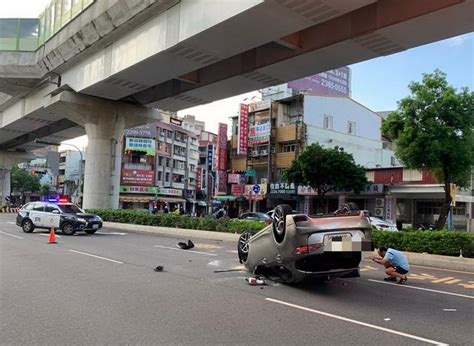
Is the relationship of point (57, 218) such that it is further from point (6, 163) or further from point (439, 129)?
point (6, 163)

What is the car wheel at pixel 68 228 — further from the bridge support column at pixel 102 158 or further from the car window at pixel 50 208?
the bridge support column at pixel 102 158

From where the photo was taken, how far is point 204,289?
896cm

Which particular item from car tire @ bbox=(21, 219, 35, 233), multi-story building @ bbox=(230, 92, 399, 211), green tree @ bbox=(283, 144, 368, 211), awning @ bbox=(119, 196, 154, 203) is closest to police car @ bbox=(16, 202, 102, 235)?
car tire @ bbox=(21, 219, 35, 233)

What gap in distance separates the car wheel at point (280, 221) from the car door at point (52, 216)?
15.7m

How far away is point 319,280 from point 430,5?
920 centimetres

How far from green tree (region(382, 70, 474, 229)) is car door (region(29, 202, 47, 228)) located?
1669 cm

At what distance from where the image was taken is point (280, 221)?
8.84 metres

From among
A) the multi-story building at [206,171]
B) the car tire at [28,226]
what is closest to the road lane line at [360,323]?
the car tire at [28,226]

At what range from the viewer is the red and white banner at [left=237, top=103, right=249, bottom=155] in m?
47.7

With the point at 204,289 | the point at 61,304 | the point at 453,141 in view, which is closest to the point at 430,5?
the point at 453,141

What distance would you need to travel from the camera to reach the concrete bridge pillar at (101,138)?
29922mm

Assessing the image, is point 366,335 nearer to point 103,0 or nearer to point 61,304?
point 61,304

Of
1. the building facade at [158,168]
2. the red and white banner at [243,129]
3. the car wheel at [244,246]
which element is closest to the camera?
the car wheel at [244,246]

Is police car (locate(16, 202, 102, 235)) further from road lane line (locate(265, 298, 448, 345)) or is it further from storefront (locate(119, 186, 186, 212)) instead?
storefront (locate(119, 186, 186, 212))
